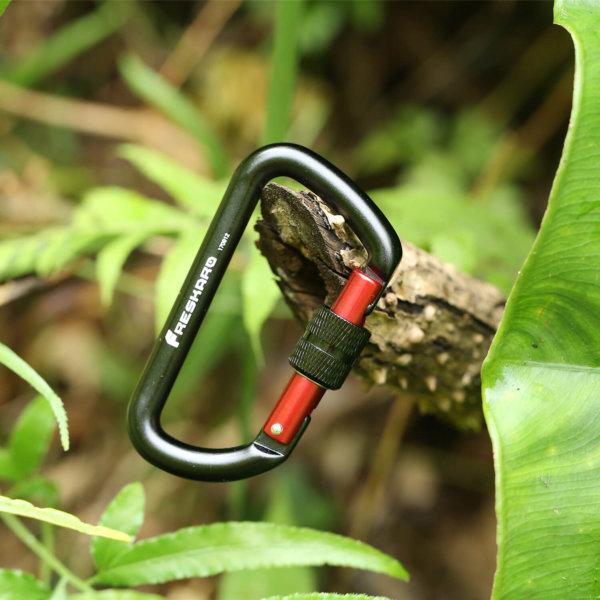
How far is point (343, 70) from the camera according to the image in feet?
6.83

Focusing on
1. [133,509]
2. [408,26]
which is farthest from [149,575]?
[408,26]

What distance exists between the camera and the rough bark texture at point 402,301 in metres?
0.63

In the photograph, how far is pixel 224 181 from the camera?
1330 mm

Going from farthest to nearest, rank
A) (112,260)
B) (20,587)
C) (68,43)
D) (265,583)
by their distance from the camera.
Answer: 1. (68,43)
2. (265,583)
3. (112,260)
4. (20,587)

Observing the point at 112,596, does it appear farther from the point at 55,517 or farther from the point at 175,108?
the point at 175,108

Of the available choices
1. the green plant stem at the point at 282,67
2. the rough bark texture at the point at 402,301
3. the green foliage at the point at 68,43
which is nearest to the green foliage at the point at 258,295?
the rough bark texture at the point at 402,301

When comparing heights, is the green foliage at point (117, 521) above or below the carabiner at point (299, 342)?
below

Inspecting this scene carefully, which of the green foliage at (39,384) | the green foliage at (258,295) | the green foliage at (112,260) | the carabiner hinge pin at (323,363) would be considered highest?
the carabiner hinge pin at (323,363)

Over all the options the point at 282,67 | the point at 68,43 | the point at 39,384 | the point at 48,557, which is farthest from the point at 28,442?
the point at 68,43

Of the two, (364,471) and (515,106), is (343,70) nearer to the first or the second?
(515,106)

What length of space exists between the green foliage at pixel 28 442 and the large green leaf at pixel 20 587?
7.6 inches

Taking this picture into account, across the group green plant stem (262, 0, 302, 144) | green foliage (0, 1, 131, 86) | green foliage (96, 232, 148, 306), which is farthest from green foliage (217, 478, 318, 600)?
green foliage (0, 1, 131, 86)

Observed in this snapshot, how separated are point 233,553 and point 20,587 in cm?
23

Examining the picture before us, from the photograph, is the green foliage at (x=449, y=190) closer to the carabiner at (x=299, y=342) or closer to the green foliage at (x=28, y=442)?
the carabiner at (x=299, y=342)
